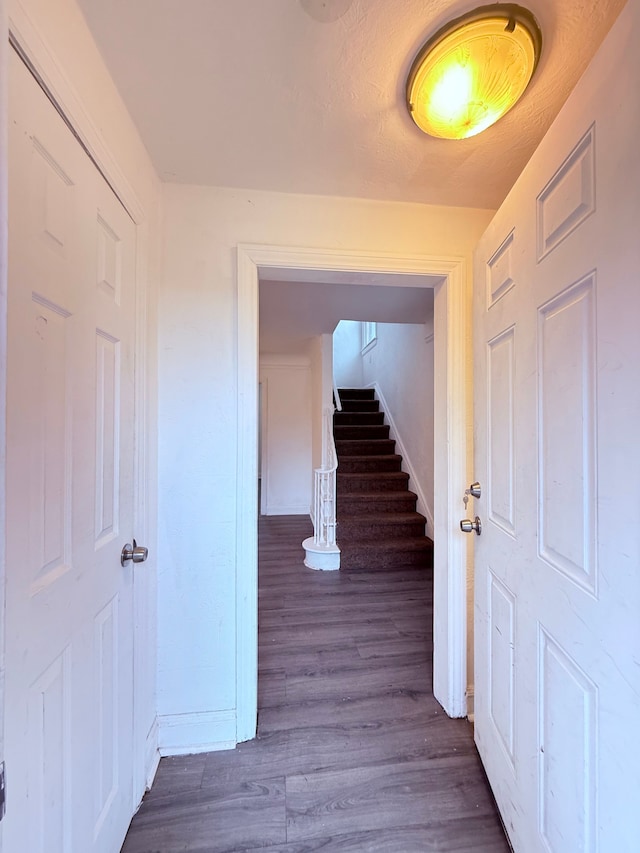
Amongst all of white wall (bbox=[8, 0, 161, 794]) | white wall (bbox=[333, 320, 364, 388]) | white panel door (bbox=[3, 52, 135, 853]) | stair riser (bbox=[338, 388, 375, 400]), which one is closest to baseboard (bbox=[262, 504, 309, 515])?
stair riser (bbox=[338, 388, 375, 400])

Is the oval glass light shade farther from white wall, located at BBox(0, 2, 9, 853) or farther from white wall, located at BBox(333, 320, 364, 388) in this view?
white wall, located at BBox(333, 320, 364, 388)

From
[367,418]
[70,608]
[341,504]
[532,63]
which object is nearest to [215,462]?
[70,608]

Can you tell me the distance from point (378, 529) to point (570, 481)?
104 inches

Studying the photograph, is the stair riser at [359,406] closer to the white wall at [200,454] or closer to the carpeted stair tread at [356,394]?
the carpeted stair tread at [356,394]

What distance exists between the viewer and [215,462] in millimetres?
1334

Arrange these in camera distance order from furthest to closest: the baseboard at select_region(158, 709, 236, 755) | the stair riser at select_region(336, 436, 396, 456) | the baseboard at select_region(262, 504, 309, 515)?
the baseboard at select_region(262, 504, 309, 515), the stair riser at select_region(336, 436, 396, 456), the baseboard at select_region(158, 709, 236, 755)

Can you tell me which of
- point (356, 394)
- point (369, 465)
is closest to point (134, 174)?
point (369, 465)

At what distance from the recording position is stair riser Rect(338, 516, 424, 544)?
3.18 metres

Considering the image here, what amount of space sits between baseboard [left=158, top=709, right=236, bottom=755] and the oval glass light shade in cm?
220

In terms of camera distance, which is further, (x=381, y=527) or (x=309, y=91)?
(x=381, y=527)

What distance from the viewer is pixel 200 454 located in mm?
1329

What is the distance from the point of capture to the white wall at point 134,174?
0.65m

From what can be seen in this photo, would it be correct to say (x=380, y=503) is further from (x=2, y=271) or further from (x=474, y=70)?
(x=2, y=271)

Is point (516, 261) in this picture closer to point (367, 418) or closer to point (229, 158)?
point (229, 158)
